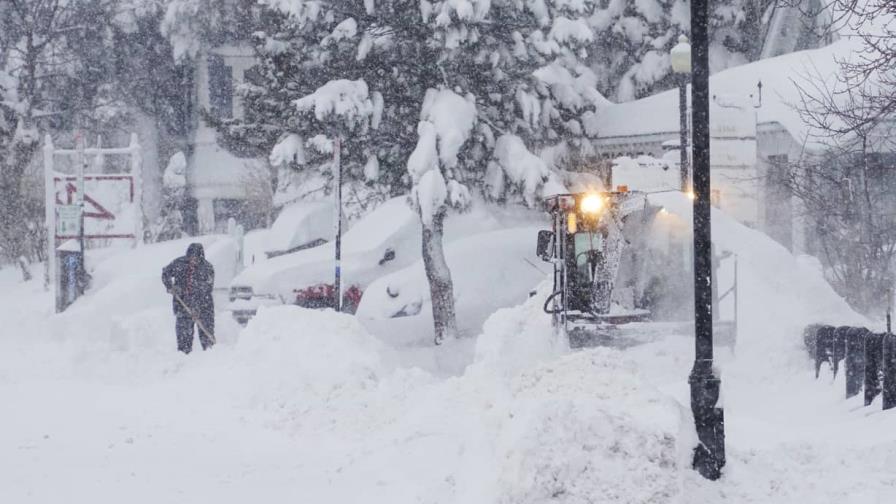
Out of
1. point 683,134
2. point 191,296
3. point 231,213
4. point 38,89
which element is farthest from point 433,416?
point 231,213

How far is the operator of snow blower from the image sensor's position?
16172 millimetres

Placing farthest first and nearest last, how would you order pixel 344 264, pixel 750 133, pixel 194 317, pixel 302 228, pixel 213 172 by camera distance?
pixel 213 172 < pixel 302 228 < pixel 750 133 < pixel 344 264 < pixel 194 317

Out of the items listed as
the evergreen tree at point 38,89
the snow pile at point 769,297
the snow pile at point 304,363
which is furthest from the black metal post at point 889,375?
the evergreen tree at point 38,89

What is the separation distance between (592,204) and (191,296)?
20.5ft

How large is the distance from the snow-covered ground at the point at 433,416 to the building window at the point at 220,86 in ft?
59.4

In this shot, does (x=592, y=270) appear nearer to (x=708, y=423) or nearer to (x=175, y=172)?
(x=708, y=423)

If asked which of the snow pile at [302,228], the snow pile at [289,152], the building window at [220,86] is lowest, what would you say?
the snow pile at [302,228]

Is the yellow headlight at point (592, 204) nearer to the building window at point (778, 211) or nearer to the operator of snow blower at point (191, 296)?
the operator of snow blower at point (191, 296)

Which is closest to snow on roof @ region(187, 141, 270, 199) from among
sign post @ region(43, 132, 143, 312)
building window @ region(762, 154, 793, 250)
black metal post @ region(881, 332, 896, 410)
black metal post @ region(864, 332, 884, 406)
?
sign post @ region(43, 132, 143, 312)

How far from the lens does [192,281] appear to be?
53.6ft

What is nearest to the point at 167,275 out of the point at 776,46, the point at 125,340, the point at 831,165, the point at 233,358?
the point at 125,340

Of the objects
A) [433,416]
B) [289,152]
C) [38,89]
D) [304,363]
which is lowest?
[433,416]

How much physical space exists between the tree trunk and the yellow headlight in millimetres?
4720

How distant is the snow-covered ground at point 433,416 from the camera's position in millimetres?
7195
